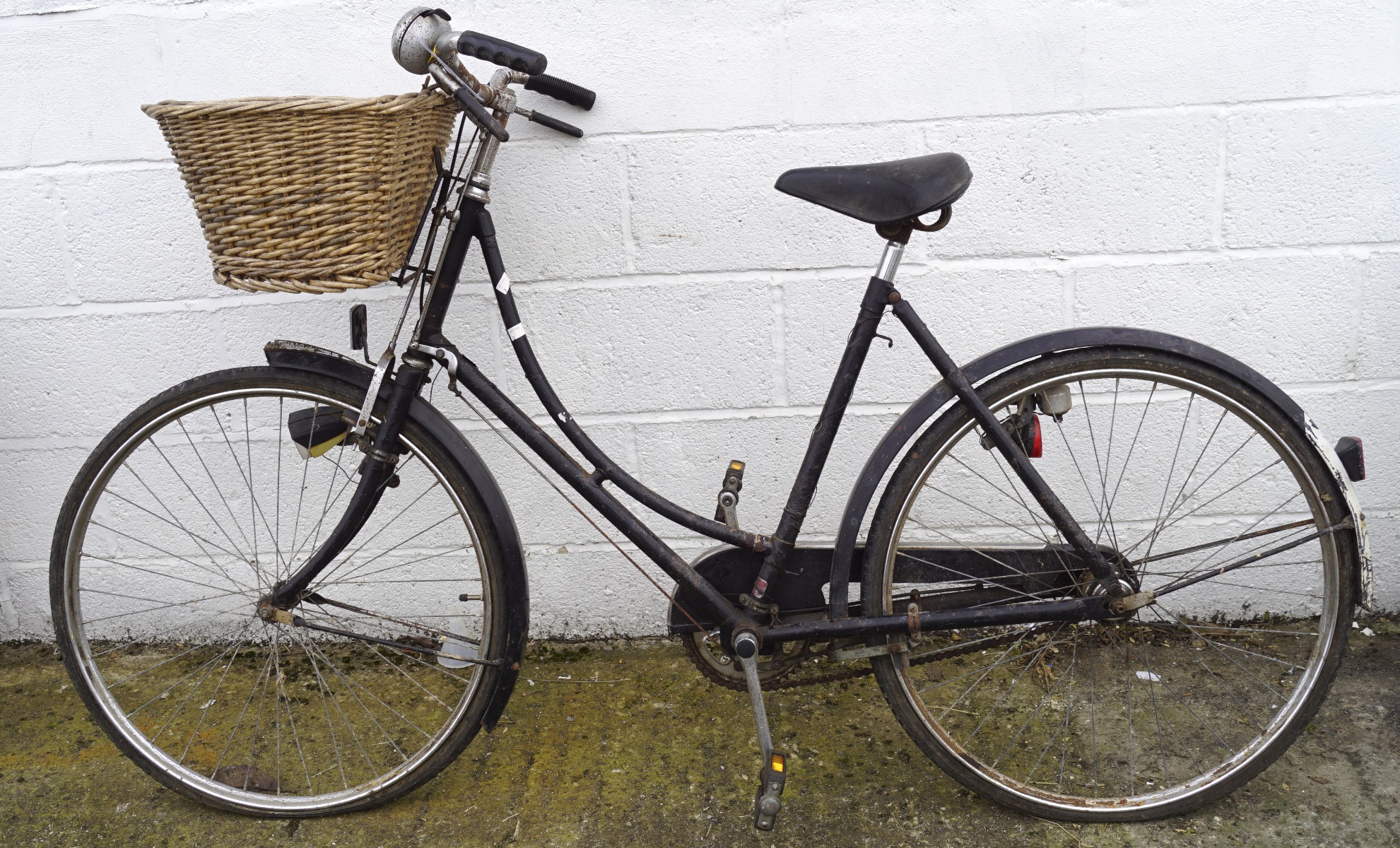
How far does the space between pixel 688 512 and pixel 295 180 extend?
3.15 feet

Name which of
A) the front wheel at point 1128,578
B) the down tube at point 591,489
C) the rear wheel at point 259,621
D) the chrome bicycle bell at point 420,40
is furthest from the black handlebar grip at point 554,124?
the front wheel at point 1128,578

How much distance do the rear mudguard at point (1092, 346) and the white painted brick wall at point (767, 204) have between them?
589 millimetres

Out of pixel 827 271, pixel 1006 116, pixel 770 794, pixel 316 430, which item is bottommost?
pixel 770 794

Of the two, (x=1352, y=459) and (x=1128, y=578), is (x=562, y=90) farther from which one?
(x=1352, y=459)

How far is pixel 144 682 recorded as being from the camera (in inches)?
107

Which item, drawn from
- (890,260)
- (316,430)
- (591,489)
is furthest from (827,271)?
(316,430)

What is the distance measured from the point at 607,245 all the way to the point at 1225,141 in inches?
58.7

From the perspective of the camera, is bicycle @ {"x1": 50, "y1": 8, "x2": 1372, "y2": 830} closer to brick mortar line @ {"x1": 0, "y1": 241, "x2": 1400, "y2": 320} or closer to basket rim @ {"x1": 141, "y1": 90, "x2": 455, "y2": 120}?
basket rim @ {"x1": 141, "y1": 90, "x2": 455, "y2": 120}

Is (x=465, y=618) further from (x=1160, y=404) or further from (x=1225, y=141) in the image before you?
(x=1225, y=141)

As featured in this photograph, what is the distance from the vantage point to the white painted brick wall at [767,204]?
7.81ft

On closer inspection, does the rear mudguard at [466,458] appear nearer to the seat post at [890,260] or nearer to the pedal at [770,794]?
the pedal at [770,794]

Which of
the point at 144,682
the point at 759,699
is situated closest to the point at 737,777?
the point at 759,699

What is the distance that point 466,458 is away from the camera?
6.72 feet

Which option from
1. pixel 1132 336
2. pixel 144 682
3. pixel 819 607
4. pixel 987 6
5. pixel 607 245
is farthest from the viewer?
pixel 144 682
